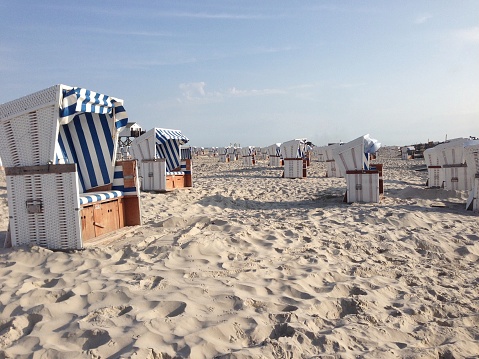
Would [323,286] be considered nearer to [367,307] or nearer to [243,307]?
[367,307]

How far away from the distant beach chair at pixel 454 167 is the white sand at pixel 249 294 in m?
5.06

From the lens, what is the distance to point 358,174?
8.91 m

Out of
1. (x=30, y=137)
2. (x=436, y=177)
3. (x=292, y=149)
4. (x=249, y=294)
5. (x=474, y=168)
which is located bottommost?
(x=249, y=294)

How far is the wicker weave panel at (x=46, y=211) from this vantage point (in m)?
4.43

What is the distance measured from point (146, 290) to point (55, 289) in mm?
795

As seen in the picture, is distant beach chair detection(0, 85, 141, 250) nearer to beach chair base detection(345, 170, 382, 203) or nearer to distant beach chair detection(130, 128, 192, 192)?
beach chair base detection(345, 170, 382, 203)

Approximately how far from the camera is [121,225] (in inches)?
222

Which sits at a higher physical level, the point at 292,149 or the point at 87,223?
the point at 292,149

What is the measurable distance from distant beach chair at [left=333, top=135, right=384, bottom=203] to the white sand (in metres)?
2.81

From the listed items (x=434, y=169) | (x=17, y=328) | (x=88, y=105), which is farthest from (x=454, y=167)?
(x=17, y=328)

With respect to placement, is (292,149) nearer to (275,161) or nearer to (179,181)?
(275,161)

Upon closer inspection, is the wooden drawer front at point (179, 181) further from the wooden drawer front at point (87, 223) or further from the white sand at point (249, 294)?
the wooden drawer front at point (87, 223)

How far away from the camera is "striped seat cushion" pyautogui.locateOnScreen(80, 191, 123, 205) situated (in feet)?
15.7

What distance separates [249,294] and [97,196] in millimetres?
2785
